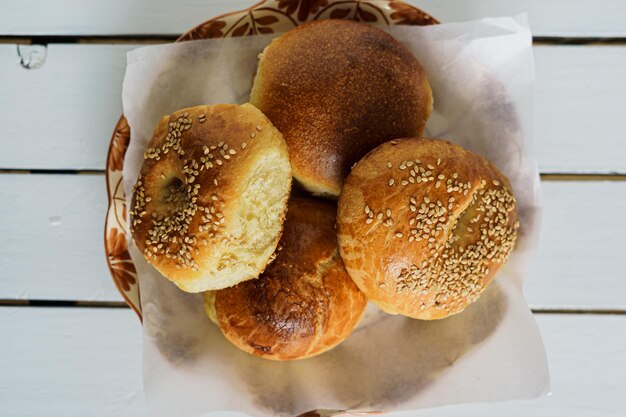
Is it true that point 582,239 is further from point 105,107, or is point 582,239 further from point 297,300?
point 105,107

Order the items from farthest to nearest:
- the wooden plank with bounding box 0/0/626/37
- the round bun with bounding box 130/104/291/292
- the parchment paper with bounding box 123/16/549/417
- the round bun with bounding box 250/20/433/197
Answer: the wooden plank with bounding box 0/0/626/37
the parchment paper with bounding box 123/16/549/417
the round bun with bounding box 250/20/433/197
the round bun with bounding box 130/104/291/292

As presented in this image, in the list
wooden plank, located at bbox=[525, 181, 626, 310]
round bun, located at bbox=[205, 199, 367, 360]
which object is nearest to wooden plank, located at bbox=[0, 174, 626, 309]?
wooden plank, located at bbox=[525, 181, 626, 310]

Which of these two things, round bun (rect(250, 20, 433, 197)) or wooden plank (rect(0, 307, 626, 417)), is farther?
wooden plank (rect(0, 307, 626, 417))

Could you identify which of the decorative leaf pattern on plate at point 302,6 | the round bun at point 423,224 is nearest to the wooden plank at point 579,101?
the round bun at point 423,224

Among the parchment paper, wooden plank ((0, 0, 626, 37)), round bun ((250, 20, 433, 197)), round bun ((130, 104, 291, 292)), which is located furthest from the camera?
wooden plank ((0, 0, 626, 37))

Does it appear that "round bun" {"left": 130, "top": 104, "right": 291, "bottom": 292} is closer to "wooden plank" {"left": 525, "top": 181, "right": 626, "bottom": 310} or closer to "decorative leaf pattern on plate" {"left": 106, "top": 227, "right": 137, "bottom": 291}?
"decorative leaf pattern on plate" {"left": 106, "top": 227, "right": 137, "bottom": 291}

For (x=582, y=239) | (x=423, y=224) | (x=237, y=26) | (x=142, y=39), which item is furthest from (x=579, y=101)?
(x=142, y=39)

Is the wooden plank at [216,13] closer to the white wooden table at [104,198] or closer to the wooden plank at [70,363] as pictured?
the white wooden table at [104,198]
